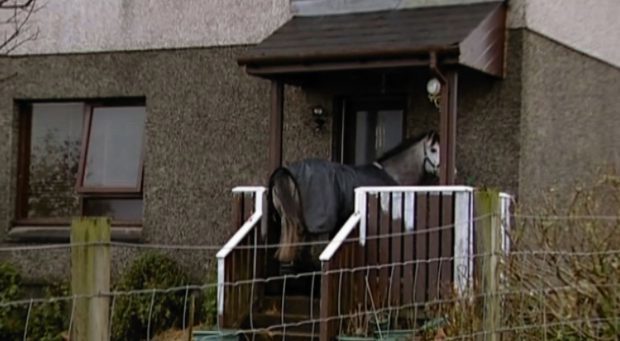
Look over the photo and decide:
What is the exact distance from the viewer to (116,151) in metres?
13.8

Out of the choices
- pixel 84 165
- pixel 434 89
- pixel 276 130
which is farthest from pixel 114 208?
pixel 434 89

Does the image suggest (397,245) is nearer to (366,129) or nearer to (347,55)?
(347,55)

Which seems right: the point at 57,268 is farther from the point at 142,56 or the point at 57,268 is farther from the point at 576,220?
the point at 576,220

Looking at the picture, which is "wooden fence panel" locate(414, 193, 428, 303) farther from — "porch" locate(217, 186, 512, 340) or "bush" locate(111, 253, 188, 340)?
"bush" locate(111, 253, 188, 340)

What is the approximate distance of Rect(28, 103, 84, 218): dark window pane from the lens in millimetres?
14000

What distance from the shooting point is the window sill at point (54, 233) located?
529 inches

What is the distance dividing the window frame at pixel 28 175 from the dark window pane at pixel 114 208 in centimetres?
5

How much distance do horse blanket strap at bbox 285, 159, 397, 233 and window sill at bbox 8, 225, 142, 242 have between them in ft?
10.7

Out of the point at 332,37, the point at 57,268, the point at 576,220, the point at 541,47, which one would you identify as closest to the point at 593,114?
the point at 541,47

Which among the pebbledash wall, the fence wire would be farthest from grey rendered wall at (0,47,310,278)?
the fence wire

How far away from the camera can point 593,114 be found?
40.2 ft

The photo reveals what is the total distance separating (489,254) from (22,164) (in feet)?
29.4

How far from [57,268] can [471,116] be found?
5.12 m

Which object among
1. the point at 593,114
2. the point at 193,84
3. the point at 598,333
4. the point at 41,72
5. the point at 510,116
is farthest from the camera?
the point at 41,72
